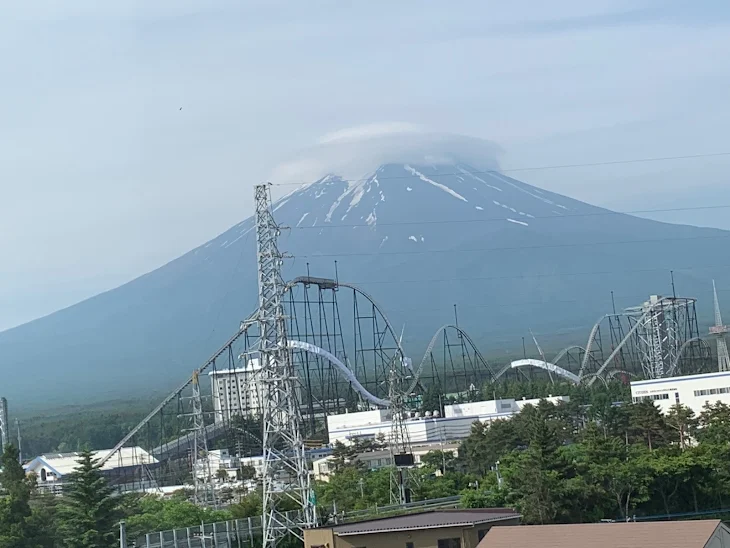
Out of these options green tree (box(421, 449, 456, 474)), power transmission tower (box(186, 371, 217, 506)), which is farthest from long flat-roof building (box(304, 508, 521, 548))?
green tree (box(421, 449, 456, 474))

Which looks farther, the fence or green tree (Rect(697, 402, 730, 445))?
green tree (Rect(697, 402, 730, 445))

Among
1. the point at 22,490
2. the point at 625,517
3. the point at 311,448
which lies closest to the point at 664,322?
the point at 311,448

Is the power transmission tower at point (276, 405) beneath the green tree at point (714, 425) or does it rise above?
above

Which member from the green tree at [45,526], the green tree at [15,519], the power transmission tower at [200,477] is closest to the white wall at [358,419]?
the power transmission tower at [200,477]

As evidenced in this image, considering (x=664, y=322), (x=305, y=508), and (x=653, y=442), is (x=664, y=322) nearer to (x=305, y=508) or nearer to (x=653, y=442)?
(x=653, y=442)

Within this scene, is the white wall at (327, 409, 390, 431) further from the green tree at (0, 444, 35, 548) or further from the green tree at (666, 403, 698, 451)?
the green tree at (0, 444, 35, 548)

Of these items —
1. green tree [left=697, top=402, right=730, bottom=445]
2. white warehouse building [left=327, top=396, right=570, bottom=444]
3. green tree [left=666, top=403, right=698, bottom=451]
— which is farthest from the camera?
white warehouse building [left=327, top=396, right=570, bottom=444]

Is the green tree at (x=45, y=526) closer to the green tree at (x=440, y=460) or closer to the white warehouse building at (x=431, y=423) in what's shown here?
the green tree at (x=440, y=460)
